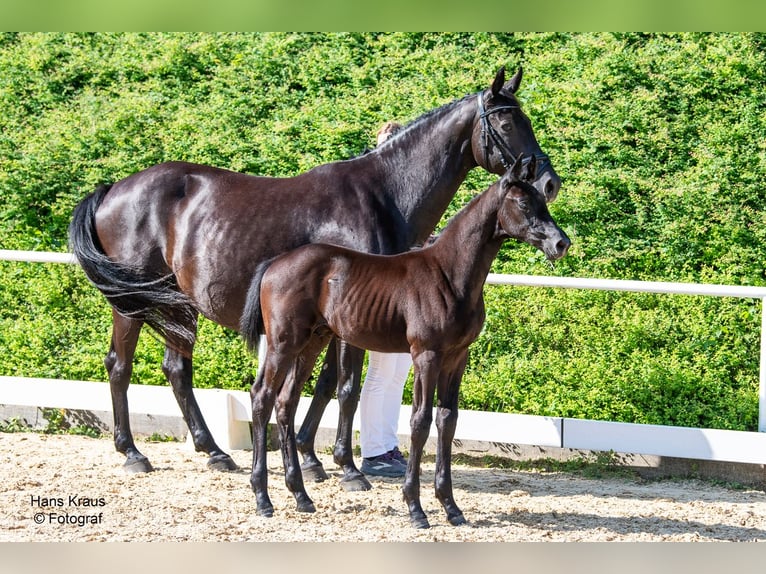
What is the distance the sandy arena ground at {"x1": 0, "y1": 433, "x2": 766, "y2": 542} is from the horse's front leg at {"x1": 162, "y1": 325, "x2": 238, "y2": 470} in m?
0.15

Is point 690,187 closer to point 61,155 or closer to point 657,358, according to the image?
point 657,358

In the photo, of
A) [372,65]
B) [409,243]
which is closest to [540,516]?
[409,243]

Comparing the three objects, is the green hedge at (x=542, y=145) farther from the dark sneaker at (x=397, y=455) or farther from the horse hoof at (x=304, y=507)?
the horse hoof at (x=304, y=507)

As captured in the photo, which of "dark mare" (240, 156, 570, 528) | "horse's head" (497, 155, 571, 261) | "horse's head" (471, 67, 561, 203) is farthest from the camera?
"horse's head" (471, 67, 561, 203)

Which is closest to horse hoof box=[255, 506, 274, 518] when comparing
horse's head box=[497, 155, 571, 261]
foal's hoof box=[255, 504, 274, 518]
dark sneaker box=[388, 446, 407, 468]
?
foal's hoof box=[255, 504, 274, 518]

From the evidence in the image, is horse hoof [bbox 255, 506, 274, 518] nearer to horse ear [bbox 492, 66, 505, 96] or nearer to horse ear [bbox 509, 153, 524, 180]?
horse ear [bbox 509, 153, 524, 180]

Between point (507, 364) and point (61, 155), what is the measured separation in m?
5.69

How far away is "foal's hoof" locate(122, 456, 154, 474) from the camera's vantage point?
6.60m

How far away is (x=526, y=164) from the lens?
5.21 meters

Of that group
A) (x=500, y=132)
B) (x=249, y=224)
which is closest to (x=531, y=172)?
(x=500, y=132)

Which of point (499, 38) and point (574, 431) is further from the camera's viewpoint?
point (499, 38)

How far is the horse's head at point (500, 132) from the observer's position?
5.65 meters

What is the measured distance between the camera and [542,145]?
952cm

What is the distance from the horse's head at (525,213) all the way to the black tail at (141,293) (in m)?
2.23
